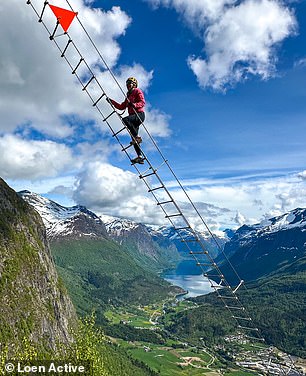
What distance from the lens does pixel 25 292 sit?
532ft

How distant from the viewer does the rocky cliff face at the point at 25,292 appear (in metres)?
144

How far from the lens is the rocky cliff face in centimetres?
14438

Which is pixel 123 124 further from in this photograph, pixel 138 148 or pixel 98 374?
pixel 98 374

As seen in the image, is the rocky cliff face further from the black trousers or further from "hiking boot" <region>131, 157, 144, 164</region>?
the black trousers

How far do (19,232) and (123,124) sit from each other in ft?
617

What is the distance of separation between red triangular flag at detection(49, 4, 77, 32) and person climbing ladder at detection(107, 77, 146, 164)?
4614mm

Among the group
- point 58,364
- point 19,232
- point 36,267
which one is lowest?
point 58,364

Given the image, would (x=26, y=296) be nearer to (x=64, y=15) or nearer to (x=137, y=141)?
(x=137, y=141)

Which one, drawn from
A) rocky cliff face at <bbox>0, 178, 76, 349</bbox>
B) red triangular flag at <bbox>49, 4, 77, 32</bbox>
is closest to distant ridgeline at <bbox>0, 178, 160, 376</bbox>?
rocky cliff face at <bbox>0, 178, 76, 349</bbox>

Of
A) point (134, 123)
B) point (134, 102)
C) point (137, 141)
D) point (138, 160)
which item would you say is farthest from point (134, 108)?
point (138, 160)

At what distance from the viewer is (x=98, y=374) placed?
32.0 m

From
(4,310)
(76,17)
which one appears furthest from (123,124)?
(4,310)

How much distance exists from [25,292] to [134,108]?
16290 cm

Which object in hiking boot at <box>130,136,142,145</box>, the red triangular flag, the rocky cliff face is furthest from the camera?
the rocky cliff face
